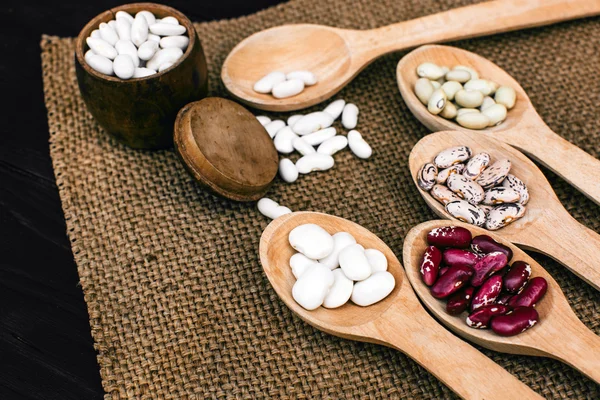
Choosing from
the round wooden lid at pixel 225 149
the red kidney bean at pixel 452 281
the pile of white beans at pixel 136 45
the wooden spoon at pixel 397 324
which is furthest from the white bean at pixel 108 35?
the red kidney bean at pixel 452 281

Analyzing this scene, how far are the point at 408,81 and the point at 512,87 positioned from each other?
0.56ft

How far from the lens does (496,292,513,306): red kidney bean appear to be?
2.36 ft

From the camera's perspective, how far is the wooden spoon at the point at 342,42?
98 centimetres

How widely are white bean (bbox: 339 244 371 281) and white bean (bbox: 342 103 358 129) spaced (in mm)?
274

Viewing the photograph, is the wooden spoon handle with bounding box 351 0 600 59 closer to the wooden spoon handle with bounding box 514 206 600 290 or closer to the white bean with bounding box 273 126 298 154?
the white bean with bounding box 273 126 298 154

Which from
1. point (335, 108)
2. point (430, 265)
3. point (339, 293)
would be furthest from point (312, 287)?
point (335, 108)

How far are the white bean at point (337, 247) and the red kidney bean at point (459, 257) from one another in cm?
12

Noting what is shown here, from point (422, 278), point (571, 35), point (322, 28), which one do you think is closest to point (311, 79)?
point (322, 28)

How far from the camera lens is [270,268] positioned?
2.43 feet

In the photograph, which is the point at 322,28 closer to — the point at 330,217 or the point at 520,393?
the point at 330,217

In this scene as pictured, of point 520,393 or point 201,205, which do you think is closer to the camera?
point 520,393

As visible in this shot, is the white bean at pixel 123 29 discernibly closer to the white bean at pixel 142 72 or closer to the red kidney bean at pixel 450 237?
the white bean at pixel 142 72

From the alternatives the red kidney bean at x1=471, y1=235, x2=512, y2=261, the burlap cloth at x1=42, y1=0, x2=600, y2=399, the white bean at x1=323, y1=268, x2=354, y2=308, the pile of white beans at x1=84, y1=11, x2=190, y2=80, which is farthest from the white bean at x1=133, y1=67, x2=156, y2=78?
the red kidney bean at x1=471, y1=235, x2=512, y2=261

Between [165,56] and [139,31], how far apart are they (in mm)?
57
